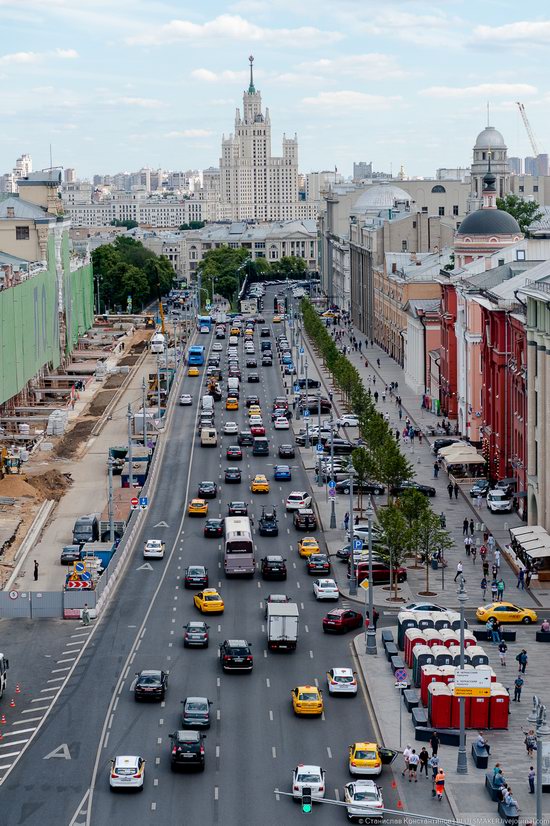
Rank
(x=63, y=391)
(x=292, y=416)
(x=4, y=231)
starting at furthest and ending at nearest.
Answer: (x=4, y=231), (x=63, y=391), (x=292, y=416)

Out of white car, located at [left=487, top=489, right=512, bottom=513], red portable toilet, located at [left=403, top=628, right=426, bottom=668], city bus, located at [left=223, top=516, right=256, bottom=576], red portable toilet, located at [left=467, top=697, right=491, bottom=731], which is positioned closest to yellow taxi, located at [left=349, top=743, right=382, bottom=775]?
red portable toilet, located at [left=467, top=697, right=491, bottom=731]

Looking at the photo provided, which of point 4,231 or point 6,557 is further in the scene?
point 4,231

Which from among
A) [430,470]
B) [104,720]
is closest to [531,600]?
[104,720]

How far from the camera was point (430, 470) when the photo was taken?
110 meters

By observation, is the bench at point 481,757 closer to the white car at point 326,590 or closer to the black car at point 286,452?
the white car at point 326,590

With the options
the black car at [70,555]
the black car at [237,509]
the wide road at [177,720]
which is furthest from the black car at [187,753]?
the black car at [237,509]

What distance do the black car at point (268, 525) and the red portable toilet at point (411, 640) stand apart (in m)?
26.7

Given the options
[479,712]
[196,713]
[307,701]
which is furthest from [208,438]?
[479,712]

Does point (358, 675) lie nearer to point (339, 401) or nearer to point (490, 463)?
point (490, 463)

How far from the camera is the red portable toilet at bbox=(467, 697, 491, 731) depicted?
56281 millimetres

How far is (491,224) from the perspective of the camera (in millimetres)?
127562

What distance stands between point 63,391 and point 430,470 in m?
59.4

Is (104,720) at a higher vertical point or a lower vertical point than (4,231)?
lower

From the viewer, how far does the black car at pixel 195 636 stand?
67.1 meters
